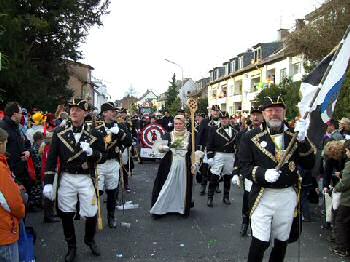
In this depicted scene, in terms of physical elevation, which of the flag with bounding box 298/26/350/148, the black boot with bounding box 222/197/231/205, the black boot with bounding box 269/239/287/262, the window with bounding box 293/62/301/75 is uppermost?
the window with bounding box 293/62/301/75

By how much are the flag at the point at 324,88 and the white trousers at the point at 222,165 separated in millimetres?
5104

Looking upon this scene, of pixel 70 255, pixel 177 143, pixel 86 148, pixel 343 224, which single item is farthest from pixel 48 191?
pixel 343 224

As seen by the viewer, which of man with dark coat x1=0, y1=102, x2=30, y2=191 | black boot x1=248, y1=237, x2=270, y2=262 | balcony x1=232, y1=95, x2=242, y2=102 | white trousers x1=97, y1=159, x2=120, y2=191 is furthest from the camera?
balcony x1=232, y1=95, x2=242, y2=102

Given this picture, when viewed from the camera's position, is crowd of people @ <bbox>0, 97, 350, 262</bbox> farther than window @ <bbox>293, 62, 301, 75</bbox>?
No

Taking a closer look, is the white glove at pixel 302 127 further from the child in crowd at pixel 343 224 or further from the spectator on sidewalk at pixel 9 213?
the spectator on sidewalk at pixel 9 213

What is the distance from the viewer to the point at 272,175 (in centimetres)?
463

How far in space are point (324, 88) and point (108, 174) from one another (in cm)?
434

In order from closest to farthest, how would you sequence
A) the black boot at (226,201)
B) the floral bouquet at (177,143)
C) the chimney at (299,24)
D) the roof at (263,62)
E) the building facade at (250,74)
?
the floral bouquet at (177,143) → the black boot at (226,201) → the chimney at (299,24) → the building facade at (250,74) → the roof at (263,62)

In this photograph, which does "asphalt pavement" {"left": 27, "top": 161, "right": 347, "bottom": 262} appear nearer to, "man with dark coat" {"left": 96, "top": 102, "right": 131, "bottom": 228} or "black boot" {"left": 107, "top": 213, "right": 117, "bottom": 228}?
"black boot" {"left": 107, "top": 213, "right": 117, "bottom": 228}

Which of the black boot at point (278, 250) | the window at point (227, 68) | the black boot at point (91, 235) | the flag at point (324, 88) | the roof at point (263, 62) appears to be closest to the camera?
the flag at point (324, 88)

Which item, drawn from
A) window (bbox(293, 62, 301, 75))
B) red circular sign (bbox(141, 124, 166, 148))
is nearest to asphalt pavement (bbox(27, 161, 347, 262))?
red circular sign (bbox(141, 124, 166, 148))

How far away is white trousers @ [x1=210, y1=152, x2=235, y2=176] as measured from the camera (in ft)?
32.5

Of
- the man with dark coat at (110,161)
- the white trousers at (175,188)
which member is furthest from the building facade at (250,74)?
the man with dark coat at (110,161)

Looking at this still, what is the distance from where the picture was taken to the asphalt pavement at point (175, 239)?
6.41 meters
